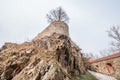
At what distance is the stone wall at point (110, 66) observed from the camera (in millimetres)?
20484

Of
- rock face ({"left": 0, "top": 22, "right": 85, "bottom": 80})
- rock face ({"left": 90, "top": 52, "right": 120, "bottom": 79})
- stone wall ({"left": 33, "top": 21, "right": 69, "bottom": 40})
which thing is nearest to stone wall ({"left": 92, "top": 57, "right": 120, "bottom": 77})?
rock face ({"left": 90, "top": 52, "right": 120, "bottom": 79})

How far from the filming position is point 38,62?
10.5 m

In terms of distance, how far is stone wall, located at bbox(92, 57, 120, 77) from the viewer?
20.5 m

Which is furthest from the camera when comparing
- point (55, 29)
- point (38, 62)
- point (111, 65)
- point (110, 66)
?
point (110, 66)

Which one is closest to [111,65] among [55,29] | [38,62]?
[55,29]

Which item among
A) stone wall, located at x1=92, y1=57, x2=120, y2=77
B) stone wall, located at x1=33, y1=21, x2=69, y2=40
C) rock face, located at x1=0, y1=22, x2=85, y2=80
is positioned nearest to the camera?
rock face, located at x1=0, y1=22, x2=85, y2=80

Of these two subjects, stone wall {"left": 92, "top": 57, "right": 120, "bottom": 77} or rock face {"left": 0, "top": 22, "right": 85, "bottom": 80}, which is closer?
rock face {"left": 0, "top": 22, "right": 85, "bottom": 80}

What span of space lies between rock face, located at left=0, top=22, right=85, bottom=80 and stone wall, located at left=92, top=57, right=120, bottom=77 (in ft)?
28.3

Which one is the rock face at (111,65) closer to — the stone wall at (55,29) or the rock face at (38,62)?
the stone wall at (55,29)

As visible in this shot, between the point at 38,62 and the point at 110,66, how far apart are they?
14.4m

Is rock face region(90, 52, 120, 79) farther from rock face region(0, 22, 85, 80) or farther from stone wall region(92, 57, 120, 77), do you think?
rock face region(0, 22, 85, 80)

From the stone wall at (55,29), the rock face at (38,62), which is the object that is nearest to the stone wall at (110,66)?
the stone wall at (55,29)

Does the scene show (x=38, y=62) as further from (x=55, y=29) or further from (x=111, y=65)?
(x=111, y=65)

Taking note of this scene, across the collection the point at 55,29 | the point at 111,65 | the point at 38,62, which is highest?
the point at 55,29
